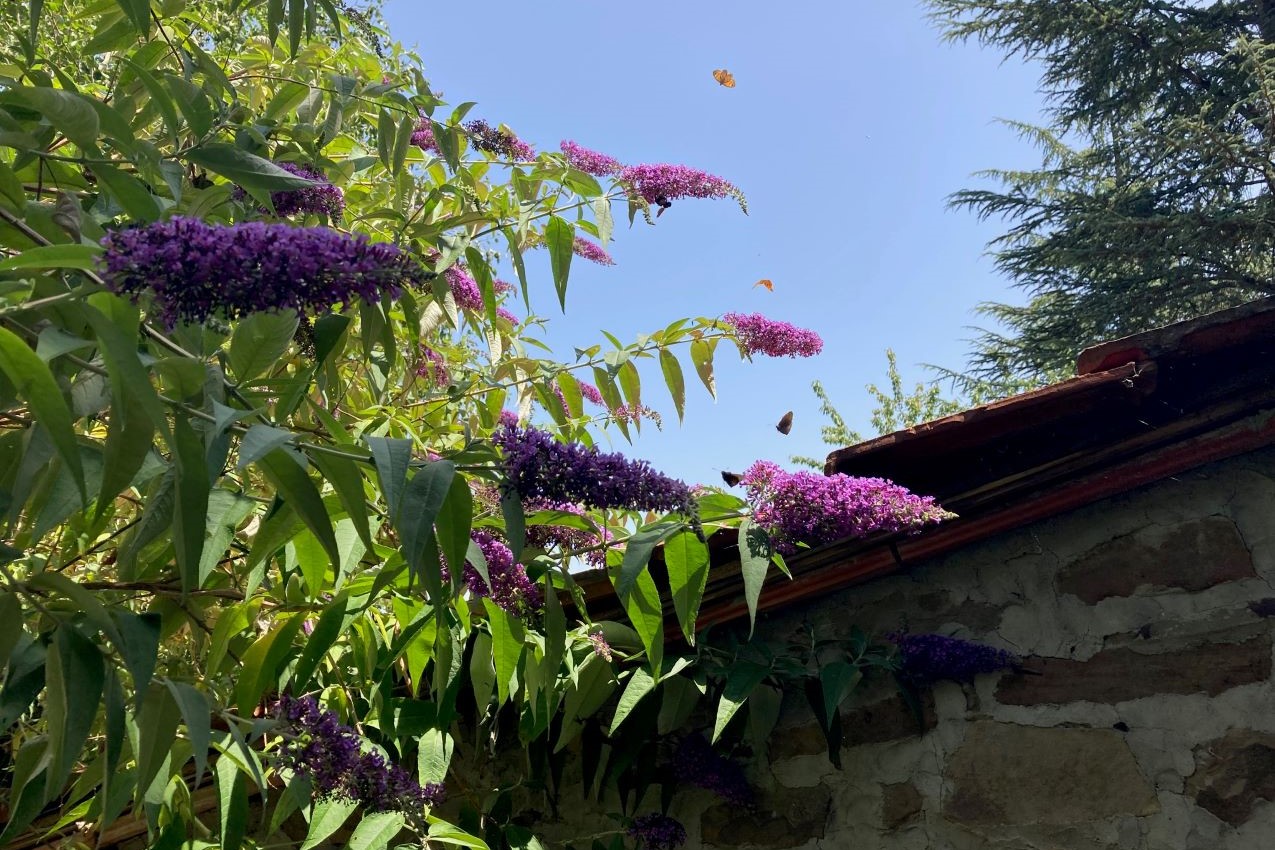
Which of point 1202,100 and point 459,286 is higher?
point 1202,100

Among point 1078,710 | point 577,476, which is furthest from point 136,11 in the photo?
point 1078,710

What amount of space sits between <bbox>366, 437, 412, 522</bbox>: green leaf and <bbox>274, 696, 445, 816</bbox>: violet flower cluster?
0.66 meters

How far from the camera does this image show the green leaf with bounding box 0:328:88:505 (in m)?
0.85

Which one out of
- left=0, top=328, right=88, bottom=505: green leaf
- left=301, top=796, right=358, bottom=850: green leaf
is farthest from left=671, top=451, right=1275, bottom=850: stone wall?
left=0, top=328, right=88, bottom=505: green leaf

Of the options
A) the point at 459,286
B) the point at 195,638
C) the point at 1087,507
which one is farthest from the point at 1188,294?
the point at 195,638

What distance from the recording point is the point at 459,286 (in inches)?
93.3

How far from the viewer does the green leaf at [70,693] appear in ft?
3.45

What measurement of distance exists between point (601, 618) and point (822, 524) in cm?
120

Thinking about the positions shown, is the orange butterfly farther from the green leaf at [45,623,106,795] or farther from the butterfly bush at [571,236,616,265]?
the green leaf at [45,623,106,795]

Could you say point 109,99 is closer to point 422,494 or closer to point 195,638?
point 195,638

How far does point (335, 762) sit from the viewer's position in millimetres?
1430

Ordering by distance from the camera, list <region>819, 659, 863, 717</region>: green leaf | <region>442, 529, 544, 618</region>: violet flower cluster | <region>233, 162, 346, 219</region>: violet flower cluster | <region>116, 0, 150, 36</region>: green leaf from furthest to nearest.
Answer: <region>819, 659, 863, 717</region>: green leaf, <region>233, 162, 346, 219</region>: violet flower cluster, <region>442, 529, 544, 618</region>: violet flower cluster, <region>116, 0, 150, 36</region>: green leaf

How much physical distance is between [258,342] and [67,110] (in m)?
0.43

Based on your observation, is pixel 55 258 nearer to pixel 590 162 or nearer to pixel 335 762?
pixel 335 762
